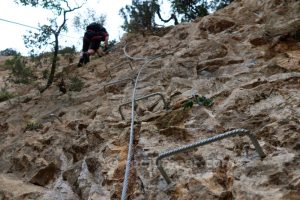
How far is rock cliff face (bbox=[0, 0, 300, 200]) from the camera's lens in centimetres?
371

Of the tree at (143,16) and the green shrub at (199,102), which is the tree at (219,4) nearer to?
the tree at (143,16)

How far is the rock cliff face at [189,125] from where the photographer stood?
3707 mm

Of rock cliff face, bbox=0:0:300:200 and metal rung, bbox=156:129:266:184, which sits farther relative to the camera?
rock cliff face, bbox=0:0:300:200

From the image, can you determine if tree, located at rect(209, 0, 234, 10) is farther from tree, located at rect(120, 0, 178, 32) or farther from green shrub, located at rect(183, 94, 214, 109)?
green shrub, located at rect(183, 94, 214, 109)

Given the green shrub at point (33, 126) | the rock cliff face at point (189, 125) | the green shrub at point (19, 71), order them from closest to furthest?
the rock cliff face at point (189, 125), the green shrub at point (33, 126), the green shrub at point (19, 71)

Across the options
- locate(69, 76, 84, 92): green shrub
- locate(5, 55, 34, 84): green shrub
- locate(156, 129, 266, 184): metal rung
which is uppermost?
locate(5, 55, 34, 84): green shrub

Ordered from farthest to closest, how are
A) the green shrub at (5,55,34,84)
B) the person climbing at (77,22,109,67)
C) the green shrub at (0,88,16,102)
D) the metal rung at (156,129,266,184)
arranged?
the person climbing at (77,22,109,67), the green shrub at (5,55,34,84), the green shrub at (0,88,16,102), the metal rung at (156,129,266,184)

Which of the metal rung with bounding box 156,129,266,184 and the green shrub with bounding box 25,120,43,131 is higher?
the green shrub with bounding box 25,120,43,131

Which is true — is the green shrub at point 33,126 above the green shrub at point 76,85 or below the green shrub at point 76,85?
below

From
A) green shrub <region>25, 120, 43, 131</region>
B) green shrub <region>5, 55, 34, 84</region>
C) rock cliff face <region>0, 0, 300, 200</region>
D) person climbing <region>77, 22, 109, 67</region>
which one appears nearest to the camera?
rock cliff face <region>0, 0, 300, 200</region>

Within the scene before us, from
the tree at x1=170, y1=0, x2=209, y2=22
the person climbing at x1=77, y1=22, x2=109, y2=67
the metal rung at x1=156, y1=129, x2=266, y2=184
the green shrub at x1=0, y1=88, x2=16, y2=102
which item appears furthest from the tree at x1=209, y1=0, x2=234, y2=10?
the metal rung at x1=156, y1=129, x2=266, y2=184

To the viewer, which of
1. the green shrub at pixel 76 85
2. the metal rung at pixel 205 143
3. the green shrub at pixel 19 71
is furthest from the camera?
the green shrub at pixel 19 71

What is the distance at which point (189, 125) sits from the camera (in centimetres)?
481

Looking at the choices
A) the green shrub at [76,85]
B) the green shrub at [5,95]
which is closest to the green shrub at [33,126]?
the green shrub at [76,85]
